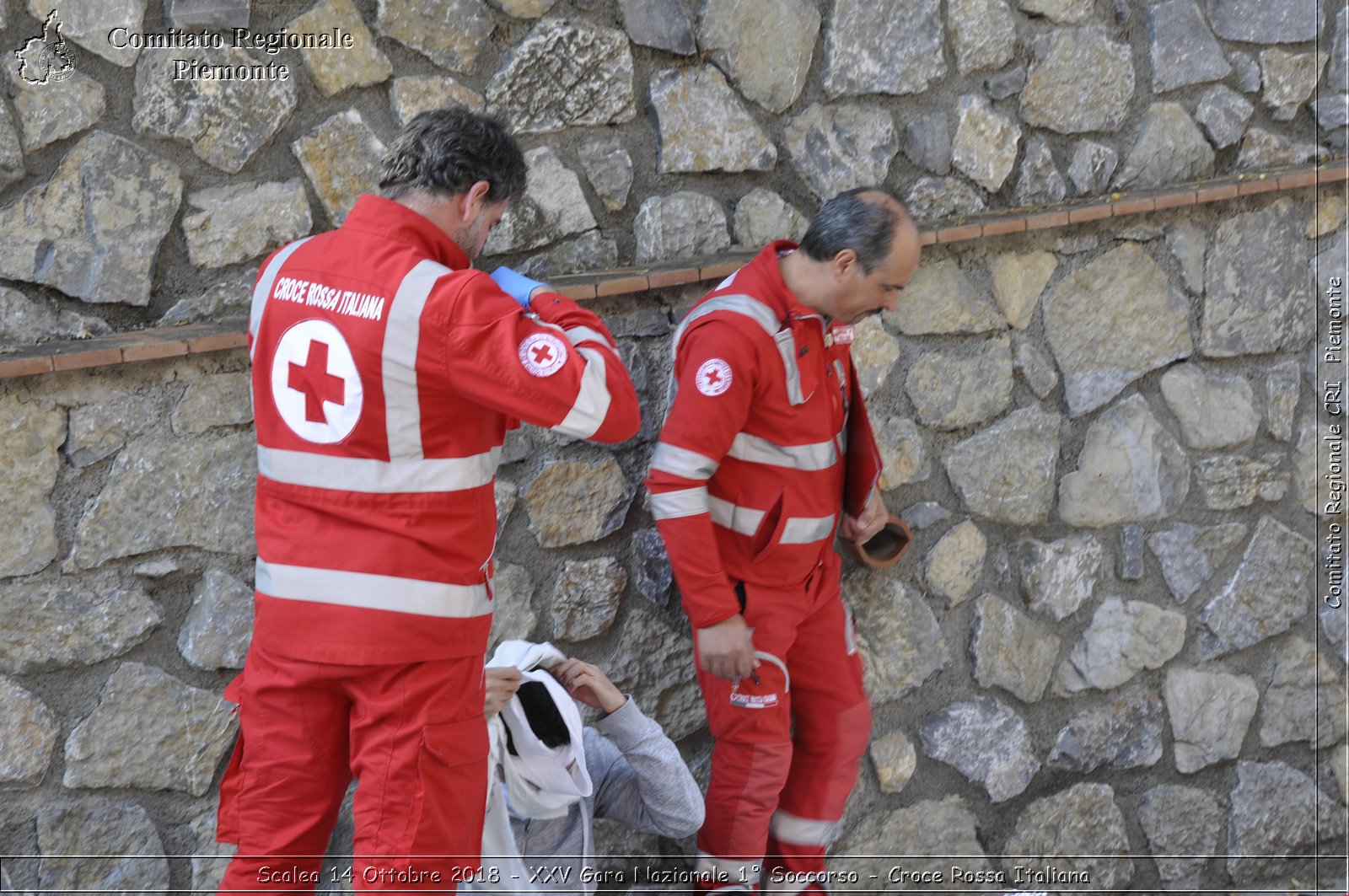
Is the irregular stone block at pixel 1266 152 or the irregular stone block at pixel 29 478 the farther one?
the irregular stone block at pixel 1266 152

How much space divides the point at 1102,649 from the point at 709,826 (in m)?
1.44

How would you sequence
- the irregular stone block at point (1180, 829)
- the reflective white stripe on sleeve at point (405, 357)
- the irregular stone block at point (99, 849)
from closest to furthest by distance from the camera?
the reflective white stripe on sleeve at point (405, 357) → the irregular stone block at point (99, 849) → the irregular stone block at point (1180, 829)

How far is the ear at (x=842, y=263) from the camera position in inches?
101

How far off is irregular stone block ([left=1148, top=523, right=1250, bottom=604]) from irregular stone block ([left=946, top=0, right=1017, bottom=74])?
149 centimetres

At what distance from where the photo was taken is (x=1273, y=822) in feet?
12.6

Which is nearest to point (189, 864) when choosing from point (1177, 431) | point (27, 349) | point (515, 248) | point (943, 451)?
point (27, 349)

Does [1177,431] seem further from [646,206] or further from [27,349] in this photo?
[27,349]

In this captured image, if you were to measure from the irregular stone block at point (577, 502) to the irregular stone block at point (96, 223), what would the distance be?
3.10ft

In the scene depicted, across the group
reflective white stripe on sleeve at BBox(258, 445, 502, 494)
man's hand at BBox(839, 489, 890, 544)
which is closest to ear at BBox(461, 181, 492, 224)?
reflective white stripe on sleeve at BBox(258, 445, 502, 494)

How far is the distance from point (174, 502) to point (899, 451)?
181 cm

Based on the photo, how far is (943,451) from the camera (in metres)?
3.28

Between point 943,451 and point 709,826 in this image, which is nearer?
point 709,826

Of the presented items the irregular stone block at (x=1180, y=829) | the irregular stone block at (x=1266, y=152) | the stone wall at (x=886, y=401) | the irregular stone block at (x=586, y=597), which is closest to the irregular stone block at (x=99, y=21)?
the stone wall at (x=886, y=401)

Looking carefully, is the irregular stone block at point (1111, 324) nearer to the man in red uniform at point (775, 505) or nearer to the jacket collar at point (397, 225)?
the man in red uniform at point (775, 505)
